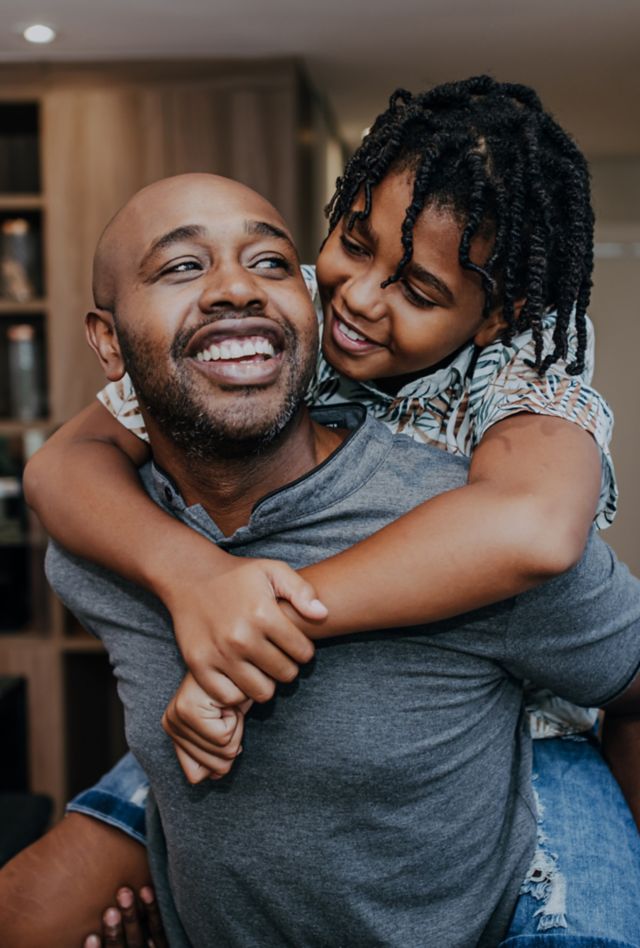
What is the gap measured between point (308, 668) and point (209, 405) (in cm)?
31

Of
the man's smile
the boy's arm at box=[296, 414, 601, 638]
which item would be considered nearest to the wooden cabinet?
the man's smile

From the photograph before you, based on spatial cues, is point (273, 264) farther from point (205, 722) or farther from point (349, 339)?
point (205, 722)

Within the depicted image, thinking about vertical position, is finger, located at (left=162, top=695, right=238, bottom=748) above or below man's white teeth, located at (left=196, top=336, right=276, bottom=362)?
below

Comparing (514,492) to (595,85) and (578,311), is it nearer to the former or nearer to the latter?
(578,311)

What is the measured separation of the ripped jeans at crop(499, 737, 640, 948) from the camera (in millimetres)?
1011

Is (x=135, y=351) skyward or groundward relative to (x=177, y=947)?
skyward

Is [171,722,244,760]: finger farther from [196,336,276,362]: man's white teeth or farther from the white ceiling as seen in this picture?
the white ceiling

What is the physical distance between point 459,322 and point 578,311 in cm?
16

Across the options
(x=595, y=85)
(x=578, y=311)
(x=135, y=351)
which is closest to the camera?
(x=135, y=351)

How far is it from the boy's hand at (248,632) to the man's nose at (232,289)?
317mm

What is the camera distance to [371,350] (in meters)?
1.22

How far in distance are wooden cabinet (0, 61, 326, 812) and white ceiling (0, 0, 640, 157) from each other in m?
0.09

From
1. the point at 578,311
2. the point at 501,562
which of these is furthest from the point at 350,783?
the point at 578,311

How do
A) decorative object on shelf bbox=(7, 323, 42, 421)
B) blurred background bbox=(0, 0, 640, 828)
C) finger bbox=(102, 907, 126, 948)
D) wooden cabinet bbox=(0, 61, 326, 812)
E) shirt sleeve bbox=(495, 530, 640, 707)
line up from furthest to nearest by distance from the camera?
decorative object on shelf bbox=(7, 323, 42, 421), wooden cabinet bbox=(0, 61, 326, 812), blurred background bbox=(0, 0, 640, 828), finger bbox=(102, 907, 126, 948), shirt sleeve bbox=(495, 530, 640, 707)
